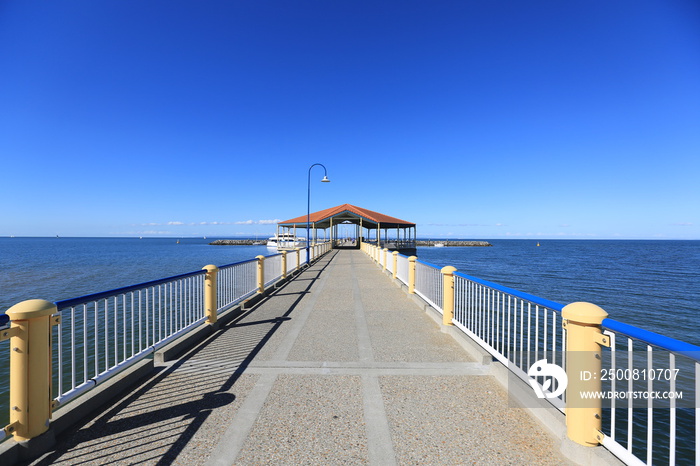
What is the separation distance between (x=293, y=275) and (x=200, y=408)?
11.0m

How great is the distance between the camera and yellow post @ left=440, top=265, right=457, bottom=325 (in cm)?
595

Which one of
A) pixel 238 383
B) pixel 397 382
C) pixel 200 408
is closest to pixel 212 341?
pixel 238 383

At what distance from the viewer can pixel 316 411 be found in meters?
3.35

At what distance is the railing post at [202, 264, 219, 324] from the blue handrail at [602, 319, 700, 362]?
5.79m

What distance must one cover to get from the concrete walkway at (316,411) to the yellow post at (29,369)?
0.32 metres

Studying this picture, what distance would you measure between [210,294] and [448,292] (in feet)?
14.7

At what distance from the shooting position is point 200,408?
11.1 ft

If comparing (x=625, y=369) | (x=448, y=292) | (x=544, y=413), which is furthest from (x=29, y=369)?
(x=625, y=369)

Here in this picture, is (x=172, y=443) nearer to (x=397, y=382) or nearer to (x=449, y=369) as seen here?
(x=397, y=382)

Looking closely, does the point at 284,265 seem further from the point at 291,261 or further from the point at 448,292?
the point at 448,292

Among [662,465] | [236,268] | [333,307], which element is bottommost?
[662,465]

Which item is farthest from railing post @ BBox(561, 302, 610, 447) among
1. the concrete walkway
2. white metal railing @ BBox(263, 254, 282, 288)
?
white metal railing @ BBox(263, 254, 282, 288)

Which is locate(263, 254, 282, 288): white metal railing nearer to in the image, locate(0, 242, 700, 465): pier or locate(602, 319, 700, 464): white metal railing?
locate(0, 242, 700, 465): pier

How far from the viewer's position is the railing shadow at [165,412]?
2729 millimetres
